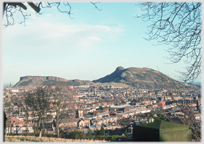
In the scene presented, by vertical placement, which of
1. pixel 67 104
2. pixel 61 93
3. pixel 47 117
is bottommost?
pixel 47 117

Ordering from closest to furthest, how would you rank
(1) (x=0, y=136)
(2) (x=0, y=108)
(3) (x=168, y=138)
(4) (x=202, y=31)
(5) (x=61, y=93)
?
(3) (x=168, y=138), (1) (x=0, y=136), (2) (x=0, y=108), (4) (x=202, y=31), (5) (x=61, y=93)

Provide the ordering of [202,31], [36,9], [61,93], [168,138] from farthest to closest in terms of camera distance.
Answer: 1. [61,93]
2. [36,9]
3. [202,31]
4. [168,138]

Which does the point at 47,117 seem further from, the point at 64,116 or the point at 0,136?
the point at 0,136

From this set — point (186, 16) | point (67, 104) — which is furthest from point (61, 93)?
point (186, 16)

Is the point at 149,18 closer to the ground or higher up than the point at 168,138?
higher up

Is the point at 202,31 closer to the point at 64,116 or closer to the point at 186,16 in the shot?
the point at 186,16

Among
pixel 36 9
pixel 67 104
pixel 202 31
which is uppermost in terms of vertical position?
pixel 36 9

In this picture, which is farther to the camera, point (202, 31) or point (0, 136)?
point (202, 31)

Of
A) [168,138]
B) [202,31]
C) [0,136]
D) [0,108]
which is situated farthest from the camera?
[202,31]

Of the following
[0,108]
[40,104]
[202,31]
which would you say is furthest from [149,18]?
[40,104]
